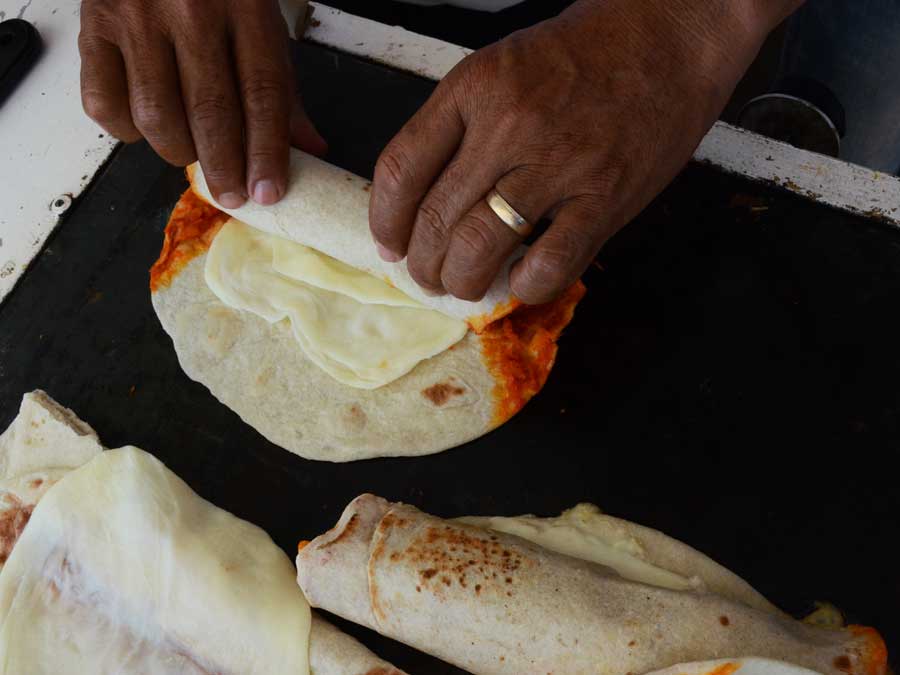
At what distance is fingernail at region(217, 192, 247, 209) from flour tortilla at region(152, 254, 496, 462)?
0.31 meters

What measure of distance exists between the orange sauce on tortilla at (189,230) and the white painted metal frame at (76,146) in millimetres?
404

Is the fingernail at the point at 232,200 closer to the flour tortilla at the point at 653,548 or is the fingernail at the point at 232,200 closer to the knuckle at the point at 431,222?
the knuckle at the point at 431,222

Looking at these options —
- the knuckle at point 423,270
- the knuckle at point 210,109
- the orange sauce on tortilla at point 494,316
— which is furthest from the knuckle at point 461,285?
the knuckle at point 210,109

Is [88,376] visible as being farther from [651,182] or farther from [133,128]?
[651,182]

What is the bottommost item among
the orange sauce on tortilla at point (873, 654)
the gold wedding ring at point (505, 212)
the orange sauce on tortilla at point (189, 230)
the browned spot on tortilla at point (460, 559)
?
the orange sauce on tortilla at point (873, 654)

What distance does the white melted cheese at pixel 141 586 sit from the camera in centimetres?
186

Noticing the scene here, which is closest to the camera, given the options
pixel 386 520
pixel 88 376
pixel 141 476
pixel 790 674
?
pixel 790 674

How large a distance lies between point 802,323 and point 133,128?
1763 millimetres

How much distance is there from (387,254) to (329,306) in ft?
1.19

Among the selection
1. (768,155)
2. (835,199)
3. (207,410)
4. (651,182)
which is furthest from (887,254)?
(207,410)

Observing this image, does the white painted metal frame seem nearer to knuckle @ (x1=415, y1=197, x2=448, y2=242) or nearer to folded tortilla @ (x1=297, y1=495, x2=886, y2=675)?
knuckle @ (x1=415, y1=197, x2=448, y2=242)

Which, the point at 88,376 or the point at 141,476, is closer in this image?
the point at 141,476

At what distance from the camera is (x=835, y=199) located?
2.21 metres

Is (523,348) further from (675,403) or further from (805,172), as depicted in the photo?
(805,172)
